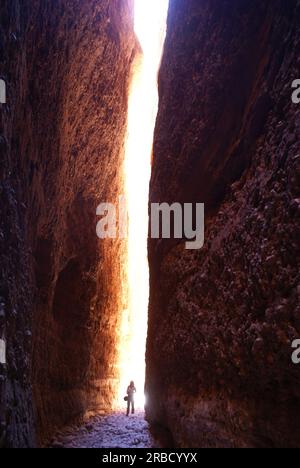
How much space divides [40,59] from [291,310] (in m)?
5.75

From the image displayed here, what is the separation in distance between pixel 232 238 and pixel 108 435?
5.31 m

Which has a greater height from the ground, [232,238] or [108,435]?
[232,238]

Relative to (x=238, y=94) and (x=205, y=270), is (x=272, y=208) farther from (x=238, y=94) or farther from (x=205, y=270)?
(x=238, y=94)

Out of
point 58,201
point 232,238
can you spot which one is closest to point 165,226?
point 58,201

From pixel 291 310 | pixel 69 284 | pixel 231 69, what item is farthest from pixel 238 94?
pixel 69 284

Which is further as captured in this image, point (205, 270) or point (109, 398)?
point (109, 398)

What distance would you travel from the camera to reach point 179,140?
28.6 feet
